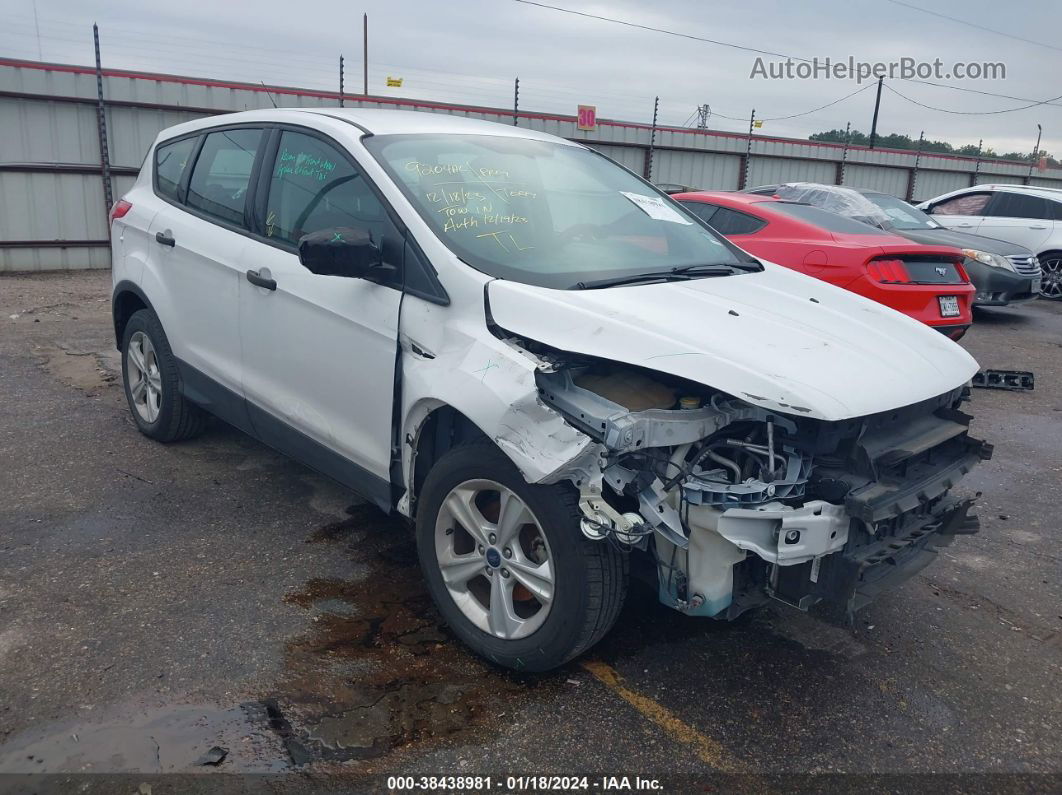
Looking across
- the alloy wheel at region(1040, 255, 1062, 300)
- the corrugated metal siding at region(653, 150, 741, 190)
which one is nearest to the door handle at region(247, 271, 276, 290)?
the alloy wheel at region(1040, 255, 1062, 300)

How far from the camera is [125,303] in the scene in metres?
5.07

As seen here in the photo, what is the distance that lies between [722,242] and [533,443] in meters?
1.97

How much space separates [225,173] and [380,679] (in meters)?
2.65

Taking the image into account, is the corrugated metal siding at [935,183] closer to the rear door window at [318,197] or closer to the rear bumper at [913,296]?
the rear bumper at [913,296]

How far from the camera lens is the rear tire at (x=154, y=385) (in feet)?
15.4

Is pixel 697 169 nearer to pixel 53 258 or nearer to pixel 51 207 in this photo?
pixel 51 207

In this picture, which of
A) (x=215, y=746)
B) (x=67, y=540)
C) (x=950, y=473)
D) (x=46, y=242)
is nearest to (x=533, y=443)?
(x=215, y=746)

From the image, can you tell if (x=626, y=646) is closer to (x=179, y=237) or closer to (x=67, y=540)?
(x=67, y=540)

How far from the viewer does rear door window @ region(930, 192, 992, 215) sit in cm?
1230

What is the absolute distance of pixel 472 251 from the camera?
10.3ft

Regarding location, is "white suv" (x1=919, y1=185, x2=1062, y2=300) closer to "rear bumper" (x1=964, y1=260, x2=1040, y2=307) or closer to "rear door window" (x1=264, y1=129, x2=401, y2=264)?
"rear bumper" (x1=964, y1=260, x2=1040, y2=307)

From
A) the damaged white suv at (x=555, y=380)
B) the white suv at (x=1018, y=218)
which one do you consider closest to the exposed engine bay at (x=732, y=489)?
the damaged white suv at (x=555, y=380)

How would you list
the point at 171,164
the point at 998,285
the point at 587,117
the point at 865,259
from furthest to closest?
the point at 587,117 < the point at 998,285 < the point at 865,259 < the point at 171,164

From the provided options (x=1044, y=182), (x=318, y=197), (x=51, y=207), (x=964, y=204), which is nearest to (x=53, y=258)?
(x=51, y=207)
